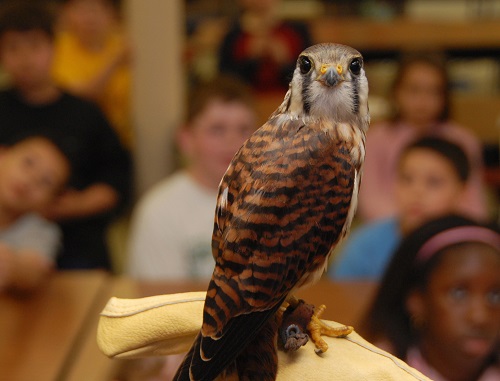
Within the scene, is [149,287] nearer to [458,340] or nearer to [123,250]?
[458,340]

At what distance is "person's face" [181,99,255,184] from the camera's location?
206 cm

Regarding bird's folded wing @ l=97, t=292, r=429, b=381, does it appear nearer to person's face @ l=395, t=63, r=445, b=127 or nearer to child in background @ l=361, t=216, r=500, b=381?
child in background @ l=361, t=216, r=500, b=381

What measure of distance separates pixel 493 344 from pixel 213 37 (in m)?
3.16

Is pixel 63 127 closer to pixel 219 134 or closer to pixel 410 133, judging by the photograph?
pixel 219 134

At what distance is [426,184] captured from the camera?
80.5 inches

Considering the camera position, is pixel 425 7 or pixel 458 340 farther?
pixel 425 7

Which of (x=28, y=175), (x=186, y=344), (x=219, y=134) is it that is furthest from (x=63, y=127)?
(x=186, y=344)

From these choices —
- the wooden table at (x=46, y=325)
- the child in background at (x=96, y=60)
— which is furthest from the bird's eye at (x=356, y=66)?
the child in background at (x=96, y=60)

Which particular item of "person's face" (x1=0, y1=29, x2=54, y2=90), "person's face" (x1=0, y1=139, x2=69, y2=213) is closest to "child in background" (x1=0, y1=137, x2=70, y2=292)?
"person's face" (x1=0, y1=139, x2=69, y2=213)

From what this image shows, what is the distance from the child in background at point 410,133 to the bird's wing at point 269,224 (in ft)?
5.21

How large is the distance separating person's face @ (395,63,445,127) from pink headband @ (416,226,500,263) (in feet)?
3.67

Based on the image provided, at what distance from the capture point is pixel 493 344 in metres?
1.32

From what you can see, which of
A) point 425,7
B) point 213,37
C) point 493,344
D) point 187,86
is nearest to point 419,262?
point 493,344

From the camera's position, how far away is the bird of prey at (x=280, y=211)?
68cm
